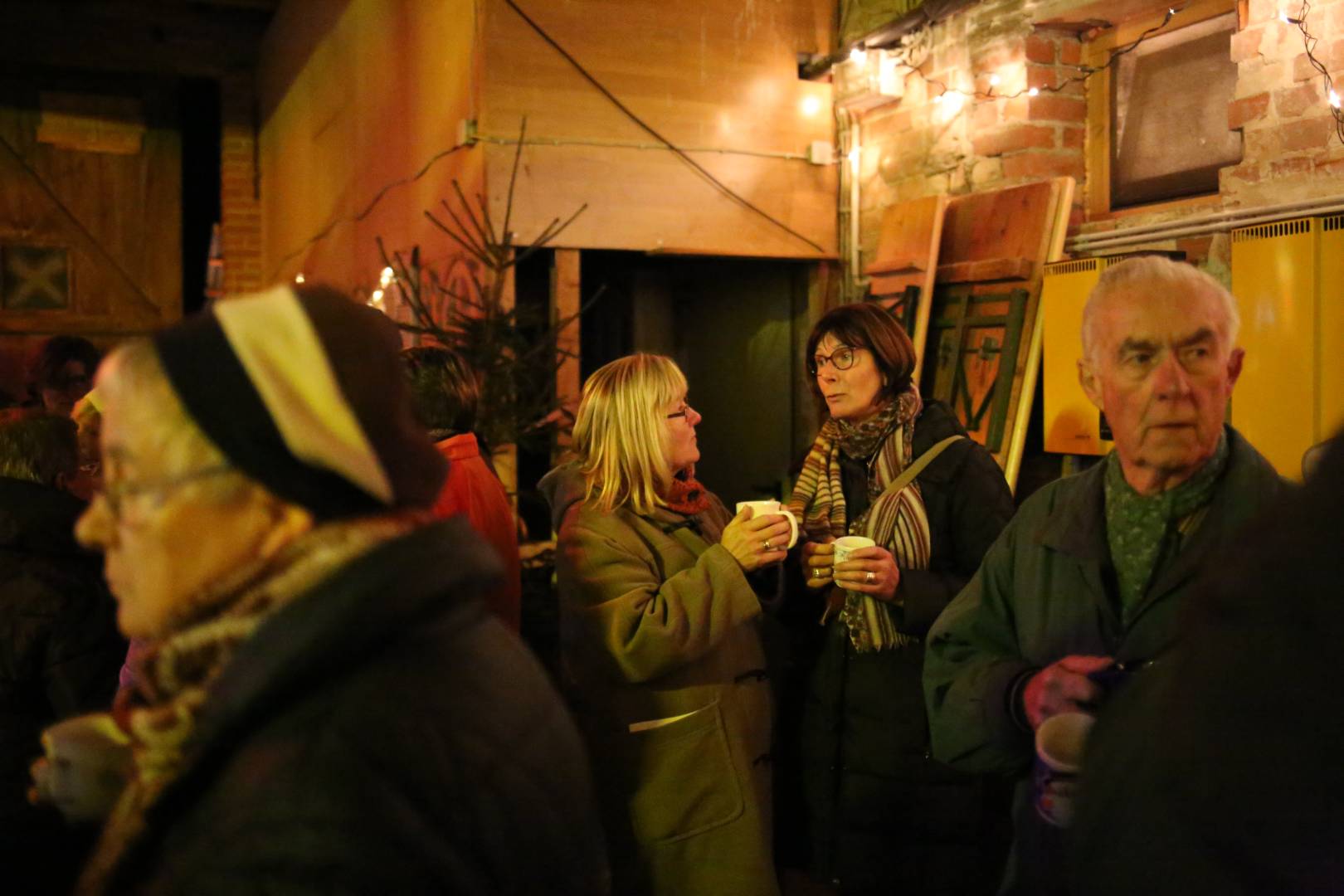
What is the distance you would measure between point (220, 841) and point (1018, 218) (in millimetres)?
4006

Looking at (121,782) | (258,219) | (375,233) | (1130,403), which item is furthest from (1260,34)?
(258,219)

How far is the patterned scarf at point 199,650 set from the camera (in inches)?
44.3

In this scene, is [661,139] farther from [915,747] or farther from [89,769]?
[89,769]

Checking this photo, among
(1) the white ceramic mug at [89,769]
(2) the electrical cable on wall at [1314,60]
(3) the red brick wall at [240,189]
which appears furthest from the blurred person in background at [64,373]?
(3) the red brick wall at [240,189]

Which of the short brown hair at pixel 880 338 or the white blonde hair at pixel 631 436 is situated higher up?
the short brown hair at pixel 880 338

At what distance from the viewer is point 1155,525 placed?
181 cm

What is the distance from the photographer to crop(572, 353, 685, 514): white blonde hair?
2789mm

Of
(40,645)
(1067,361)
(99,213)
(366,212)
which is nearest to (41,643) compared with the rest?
(40,645)

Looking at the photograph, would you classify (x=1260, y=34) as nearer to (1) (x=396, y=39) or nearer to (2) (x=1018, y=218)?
(2) (x=1018, y=218)

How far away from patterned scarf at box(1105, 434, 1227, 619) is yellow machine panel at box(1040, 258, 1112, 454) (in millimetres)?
2132

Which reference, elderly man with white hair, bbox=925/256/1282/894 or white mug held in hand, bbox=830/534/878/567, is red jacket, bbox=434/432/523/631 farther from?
elderly man with white hair, bbox=925/256/1282/894

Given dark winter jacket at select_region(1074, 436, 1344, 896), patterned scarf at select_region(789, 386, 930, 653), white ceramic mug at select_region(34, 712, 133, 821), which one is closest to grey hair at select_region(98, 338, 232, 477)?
white ceramic mug at select_region(34, 712, 133, 821)

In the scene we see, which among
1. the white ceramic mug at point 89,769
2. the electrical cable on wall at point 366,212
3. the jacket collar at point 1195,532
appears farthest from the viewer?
the electrical cable on wall at point 366,212

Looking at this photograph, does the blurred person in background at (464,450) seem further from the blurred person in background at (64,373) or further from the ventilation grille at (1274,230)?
the ventilation grille at (1274,230)
